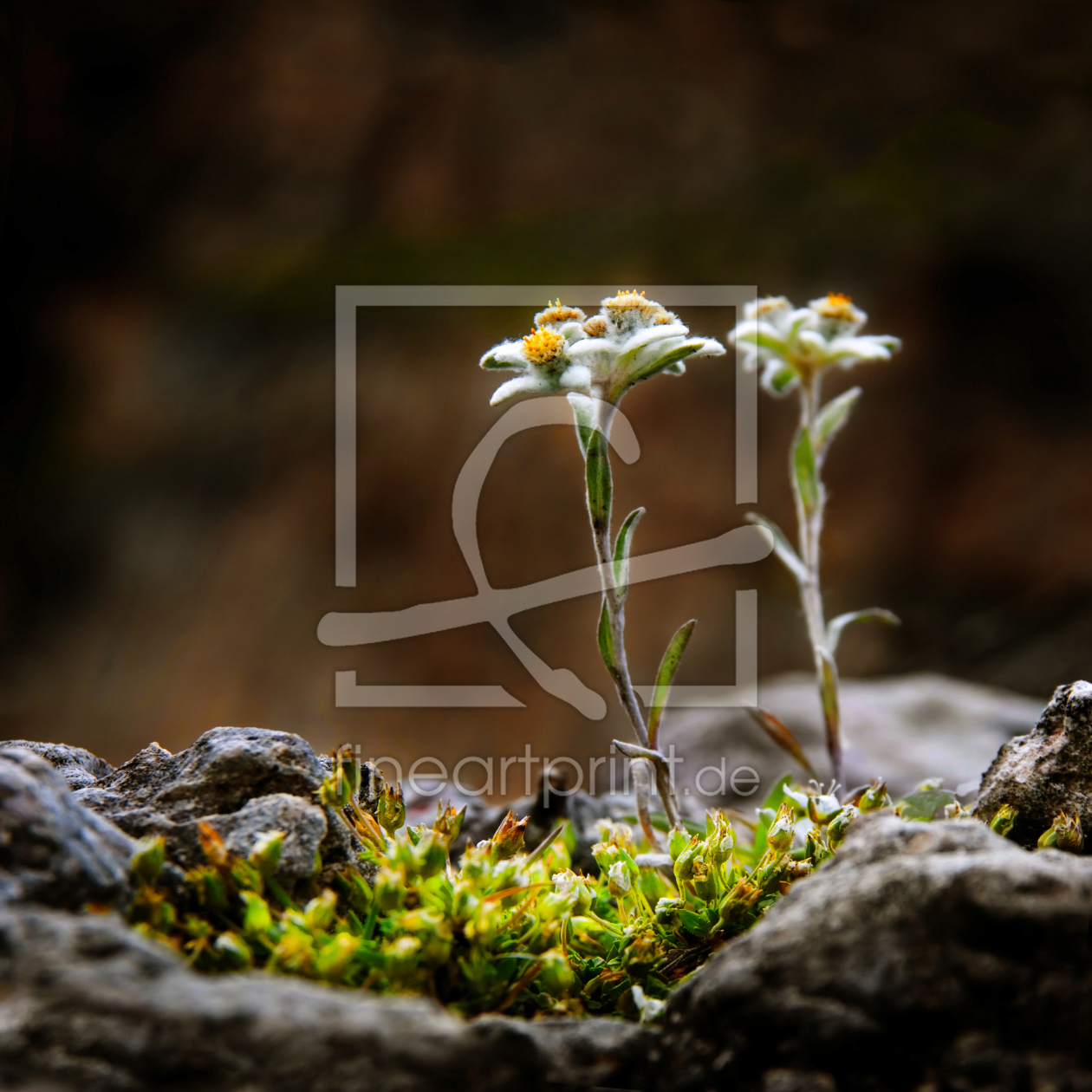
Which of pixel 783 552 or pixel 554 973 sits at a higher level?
pixel 783 552

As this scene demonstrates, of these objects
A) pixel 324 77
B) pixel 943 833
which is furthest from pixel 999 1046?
pixel 324 77

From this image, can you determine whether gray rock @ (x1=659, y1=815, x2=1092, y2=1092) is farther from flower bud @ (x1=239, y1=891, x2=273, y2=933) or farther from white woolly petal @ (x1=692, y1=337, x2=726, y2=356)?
white woolly petal @ (x1=692, y1=337, x2=726, y2=356)

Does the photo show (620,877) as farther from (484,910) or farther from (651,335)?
(651,335)

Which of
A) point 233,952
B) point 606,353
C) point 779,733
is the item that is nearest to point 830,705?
point 779,733

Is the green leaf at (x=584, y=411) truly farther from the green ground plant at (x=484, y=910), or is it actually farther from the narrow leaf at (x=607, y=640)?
the green ground plant at (x=484, y=910)

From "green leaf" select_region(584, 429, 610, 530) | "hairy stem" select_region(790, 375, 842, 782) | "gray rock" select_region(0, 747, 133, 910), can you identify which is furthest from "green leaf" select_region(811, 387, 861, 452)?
"gray rock" select_region(0, 747, 133, 910)

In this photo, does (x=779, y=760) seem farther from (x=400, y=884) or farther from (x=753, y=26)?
(x=753, y=26)

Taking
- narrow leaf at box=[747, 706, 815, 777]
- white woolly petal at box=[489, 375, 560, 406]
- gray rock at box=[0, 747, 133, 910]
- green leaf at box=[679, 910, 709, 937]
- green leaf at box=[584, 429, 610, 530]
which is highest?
white woolly petal at box=[489, 375, 560, 406]

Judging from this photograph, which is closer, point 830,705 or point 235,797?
point 235,797
